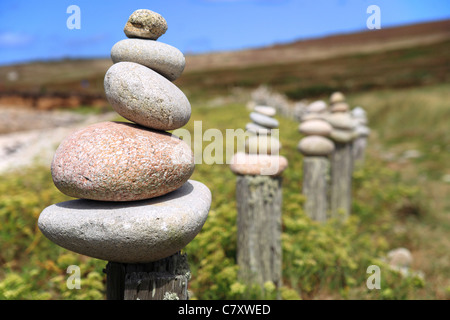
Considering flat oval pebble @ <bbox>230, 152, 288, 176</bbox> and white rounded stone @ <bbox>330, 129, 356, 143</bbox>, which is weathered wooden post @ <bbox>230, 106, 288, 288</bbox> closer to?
flat oval pebble @ <bbox>230, 152, 288, 176</bbox>

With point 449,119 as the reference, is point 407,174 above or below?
below

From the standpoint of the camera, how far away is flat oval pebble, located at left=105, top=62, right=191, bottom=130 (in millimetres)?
2092

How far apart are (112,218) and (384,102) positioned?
1782cm

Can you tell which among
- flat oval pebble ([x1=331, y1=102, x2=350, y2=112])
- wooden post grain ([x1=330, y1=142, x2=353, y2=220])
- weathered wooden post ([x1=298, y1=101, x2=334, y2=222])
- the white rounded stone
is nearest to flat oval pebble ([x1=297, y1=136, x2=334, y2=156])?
weathered wooden post ([x1=298, y1=101, x2=334, y2=222])

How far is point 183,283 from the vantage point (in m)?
2.16

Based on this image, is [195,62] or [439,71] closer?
[439,71]

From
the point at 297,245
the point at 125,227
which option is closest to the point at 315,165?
the point at 297,245

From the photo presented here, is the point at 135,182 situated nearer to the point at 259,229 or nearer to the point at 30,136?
the point at 259,229

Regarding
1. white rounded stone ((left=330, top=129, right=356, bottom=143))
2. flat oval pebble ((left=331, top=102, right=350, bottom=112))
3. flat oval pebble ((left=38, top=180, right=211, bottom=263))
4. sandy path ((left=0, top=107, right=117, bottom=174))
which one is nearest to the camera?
flat oval pebble ((left=38, top=180, right=211, bottom=263))

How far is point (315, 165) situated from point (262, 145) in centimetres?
184

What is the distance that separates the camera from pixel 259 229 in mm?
3445

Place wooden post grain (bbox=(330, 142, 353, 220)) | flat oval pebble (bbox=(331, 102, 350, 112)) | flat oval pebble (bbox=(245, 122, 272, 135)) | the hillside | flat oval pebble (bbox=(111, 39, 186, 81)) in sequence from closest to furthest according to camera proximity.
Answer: flat oval pebble (bbox=(111, 39, 186, 81)) < flat oval pebble (bbox=(245, 122, 272, 135)) < wooden post grain (bbox=(330, 142, 353, 220)) < flat oval pebble (bbox=(331, 102, 350, 112)) < the hillside
